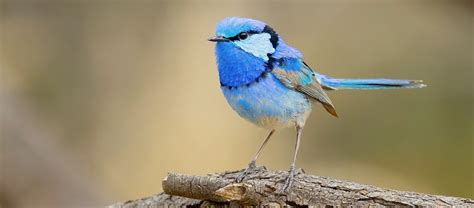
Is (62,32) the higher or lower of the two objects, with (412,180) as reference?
higher

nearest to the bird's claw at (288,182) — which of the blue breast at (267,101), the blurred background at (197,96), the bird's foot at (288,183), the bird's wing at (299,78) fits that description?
the bird's foot at (288,183)

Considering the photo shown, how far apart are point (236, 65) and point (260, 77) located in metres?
0.12

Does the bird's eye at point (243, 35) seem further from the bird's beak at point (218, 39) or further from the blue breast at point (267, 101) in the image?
the blue breast at point (267, 101)

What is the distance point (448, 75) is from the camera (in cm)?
758

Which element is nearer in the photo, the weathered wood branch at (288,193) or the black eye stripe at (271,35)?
the weathered wood branch at (288,193)

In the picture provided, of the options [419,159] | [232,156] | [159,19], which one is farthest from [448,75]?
[159,19]

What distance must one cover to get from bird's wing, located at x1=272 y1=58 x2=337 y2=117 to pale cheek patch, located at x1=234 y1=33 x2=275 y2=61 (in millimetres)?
93

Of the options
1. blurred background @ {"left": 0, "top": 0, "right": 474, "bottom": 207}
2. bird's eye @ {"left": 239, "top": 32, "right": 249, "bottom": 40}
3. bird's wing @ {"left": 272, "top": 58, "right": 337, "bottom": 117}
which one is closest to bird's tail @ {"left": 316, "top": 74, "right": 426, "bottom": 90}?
bird's wing @ {"left": 272, "top": 58, "right": 337, "bottom": 117}

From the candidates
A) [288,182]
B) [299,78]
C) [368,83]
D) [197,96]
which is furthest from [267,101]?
[197,96]

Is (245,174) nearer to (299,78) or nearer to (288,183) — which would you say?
(288,183)

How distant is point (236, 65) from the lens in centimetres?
339

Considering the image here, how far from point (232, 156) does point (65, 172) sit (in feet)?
5.03

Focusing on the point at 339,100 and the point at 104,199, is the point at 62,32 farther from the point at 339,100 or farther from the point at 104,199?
the point at 339,100

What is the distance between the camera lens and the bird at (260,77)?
3.39 m
